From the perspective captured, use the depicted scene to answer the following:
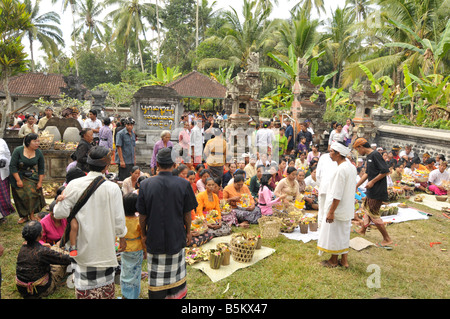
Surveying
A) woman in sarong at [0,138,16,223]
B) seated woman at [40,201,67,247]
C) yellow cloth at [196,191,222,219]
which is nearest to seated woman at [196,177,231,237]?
yellow cloth at [196,191,222,219]

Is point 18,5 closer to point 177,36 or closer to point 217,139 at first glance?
point 217,139

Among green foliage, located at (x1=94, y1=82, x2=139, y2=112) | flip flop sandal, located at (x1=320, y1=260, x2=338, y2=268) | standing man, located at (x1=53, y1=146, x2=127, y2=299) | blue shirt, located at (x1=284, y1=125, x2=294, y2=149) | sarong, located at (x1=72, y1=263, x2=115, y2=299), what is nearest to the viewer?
standing man, located at (x1=53, y1=146, x2=127, y2=299)

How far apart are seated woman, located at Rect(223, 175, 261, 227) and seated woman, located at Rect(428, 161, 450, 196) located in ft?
19.1

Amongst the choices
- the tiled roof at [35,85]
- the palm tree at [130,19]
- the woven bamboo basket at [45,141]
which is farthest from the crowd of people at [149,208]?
the palm tree at [130,19]

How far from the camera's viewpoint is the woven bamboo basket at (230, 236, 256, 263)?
4.84 meters

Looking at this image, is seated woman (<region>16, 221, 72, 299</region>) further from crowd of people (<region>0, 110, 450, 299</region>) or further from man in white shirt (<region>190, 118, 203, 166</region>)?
man in white shirt (<region>190, 118, 203, 166</region>)

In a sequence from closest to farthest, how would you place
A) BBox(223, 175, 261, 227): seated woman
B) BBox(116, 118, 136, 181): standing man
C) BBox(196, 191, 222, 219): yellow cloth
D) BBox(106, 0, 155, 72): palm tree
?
BBox(196, 191, 222, 219): yellow cloth
BBox(223, 175, 261, 227): seated woman
BBox(116, 118, 136, 181): standing man
BBox(106, 0, 155, 72): palm tree

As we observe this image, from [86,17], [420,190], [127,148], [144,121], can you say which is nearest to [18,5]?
[144,121]

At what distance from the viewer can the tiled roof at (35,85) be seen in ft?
76.2

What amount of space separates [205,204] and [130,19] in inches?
1226

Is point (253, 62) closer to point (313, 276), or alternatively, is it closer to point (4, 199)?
point (4, 199)

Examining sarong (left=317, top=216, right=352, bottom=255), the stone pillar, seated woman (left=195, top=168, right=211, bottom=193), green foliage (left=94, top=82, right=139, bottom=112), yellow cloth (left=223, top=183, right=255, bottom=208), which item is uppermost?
green foliage (left=94, top=82, right=139, bottom=112)

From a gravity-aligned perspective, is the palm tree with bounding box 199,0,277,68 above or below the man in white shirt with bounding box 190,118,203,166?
above

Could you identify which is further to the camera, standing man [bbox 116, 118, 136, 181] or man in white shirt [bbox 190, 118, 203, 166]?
man in white shirt [bbox 190, 118, 203, 166]
